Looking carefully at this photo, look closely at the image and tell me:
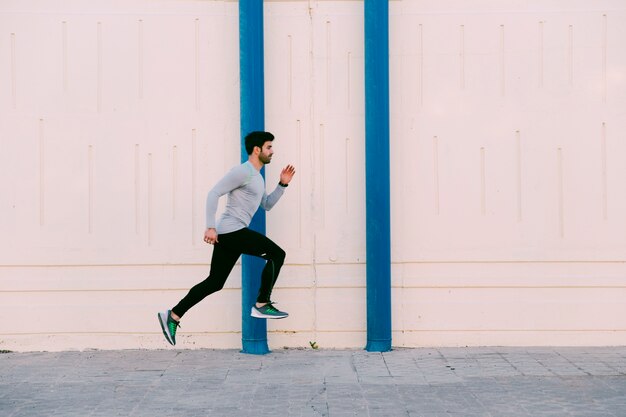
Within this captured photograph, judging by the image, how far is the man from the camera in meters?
7.82

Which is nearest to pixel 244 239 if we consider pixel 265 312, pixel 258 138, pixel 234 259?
pixel 234 259

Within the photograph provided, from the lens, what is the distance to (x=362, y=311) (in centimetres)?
874

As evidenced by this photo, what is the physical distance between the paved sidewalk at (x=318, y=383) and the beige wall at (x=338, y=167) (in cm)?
42

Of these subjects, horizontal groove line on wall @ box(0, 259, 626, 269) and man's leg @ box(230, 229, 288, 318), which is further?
horizontal groove line on wall @ box(0, 259, 626, 269)

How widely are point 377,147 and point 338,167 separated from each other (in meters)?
0.47

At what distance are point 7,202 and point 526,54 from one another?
4.81 metres

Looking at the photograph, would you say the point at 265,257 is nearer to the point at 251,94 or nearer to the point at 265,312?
the point at 265,312

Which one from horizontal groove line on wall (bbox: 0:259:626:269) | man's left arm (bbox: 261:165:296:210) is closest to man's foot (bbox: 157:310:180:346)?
horizontal groove line on wall (bbox: 0:259:626:269)

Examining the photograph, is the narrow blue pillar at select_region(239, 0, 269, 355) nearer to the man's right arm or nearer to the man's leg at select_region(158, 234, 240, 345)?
the man's leg at select_region(158, 234, 240, 345)

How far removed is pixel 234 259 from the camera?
7.93 meters

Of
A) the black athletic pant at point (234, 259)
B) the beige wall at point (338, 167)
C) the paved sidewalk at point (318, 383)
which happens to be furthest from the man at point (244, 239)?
the beige wall at point (338, 167)

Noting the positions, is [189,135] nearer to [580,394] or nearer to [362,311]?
[362,311]

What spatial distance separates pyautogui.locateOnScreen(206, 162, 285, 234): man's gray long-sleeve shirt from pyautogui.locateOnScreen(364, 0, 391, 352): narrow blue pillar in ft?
3.15

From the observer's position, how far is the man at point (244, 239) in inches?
308
